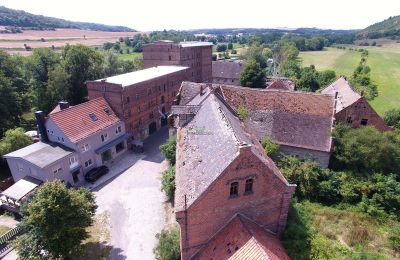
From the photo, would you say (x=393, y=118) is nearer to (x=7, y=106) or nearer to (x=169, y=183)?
(x=169, y=183)

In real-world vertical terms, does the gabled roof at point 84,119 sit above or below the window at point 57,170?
above

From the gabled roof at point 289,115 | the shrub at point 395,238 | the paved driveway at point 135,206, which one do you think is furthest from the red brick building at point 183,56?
the shrub at point 395,238

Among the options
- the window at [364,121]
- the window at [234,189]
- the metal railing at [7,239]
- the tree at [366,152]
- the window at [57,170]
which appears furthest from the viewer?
the window at [364,121]

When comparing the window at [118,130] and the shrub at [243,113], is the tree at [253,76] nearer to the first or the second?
the shrub at [243,113]

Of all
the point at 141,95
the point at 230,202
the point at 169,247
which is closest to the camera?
the point at 230,202

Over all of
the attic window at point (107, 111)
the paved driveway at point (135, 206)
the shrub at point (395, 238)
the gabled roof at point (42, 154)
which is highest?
the attic window at point (107, 111)

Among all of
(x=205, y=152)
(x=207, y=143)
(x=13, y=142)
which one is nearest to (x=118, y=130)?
(x=13, y=142)

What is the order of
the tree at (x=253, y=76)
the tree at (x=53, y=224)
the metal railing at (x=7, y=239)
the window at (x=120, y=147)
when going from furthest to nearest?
1. the tree at (x=253, y=76)
2. the window at (x=120, y=147)
3. the metal railing at (x=7, y=239)
4. the tree at (x=53, y=224)
